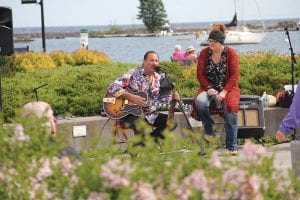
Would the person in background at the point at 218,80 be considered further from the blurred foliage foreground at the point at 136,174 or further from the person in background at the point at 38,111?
the blurred foliage foreground at the point at 136,174

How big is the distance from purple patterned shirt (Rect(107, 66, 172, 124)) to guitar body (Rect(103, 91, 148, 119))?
0.22 ft

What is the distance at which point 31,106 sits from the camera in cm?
598

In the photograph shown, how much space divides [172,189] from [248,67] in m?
11.9

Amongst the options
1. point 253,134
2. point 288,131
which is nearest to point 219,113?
point 253,134

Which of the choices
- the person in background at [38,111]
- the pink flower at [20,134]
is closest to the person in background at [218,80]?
the person in background at [38,111]

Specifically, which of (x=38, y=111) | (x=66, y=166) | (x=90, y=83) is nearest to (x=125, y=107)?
(x=90, y=83)

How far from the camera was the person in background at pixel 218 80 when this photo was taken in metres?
11.6

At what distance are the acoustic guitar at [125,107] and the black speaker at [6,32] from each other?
1.97 meters

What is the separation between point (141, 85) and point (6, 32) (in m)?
2.41

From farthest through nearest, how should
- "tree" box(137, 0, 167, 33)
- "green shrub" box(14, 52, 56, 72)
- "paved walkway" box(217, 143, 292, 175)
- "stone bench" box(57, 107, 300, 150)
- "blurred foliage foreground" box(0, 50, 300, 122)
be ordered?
"tree" box(137, 0, 167, 33)
"green shrub" box(14, 52, 56, 72)
"blurred foliage foreground" box(0, 50, 300, 122)
"stone bench" box(57, 107, 300, 150)
"paved walkway" box(217, 143, 292, 175)

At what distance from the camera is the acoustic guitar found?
447 inches

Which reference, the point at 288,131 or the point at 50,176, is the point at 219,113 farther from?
the point at 50,176

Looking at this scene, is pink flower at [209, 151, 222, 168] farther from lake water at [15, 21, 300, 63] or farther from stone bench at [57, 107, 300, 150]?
lake water at [15, 21, 300, 63]

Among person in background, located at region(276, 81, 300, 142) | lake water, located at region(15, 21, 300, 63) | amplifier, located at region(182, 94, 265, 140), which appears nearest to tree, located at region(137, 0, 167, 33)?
lake water, located at region(15, 21, 300, 63)
